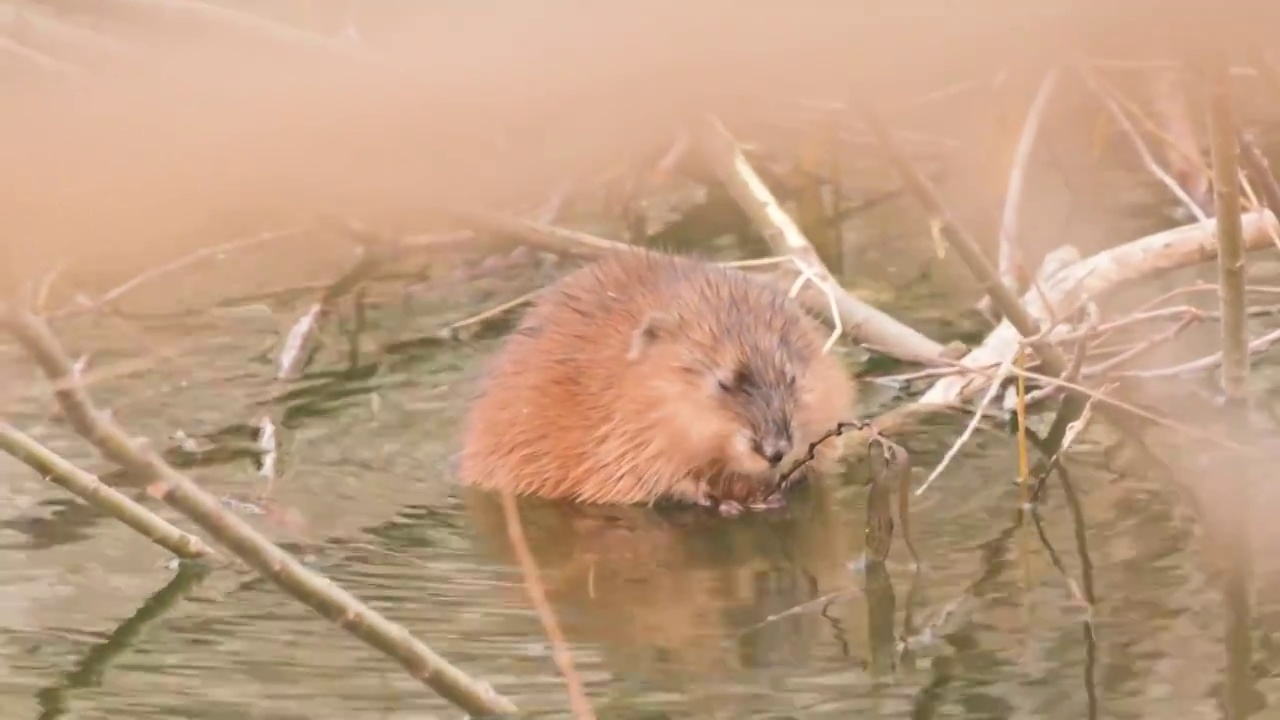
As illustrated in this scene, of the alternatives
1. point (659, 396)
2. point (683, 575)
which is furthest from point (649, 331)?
point (683, 575)

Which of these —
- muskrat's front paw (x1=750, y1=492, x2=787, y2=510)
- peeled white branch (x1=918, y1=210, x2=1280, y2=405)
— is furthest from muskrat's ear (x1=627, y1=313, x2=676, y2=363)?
peeled white branch (x1=918, y1=210, x2=1280, y2=405)

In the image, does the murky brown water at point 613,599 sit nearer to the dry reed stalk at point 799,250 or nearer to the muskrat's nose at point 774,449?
the muskrat's nose at point 774,449

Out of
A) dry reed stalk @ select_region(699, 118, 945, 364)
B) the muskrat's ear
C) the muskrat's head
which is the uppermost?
dry reed stalk @ select_region(699, 118, 945, 364)

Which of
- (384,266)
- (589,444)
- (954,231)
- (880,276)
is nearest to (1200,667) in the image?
(954,231)

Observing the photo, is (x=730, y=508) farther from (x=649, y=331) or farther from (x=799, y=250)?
(x=799, y=250)

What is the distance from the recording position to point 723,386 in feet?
16.5

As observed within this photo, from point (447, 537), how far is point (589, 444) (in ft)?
2.52

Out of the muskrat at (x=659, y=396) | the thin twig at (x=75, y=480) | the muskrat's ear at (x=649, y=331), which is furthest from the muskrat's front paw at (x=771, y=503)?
the thin twig at (x=75, y=480)

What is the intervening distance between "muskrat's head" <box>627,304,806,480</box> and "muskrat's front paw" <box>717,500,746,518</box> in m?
0.09

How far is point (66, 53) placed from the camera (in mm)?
3320

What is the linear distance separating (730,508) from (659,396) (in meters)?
0.44

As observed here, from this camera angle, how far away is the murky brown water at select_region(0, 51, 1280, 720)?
3.30 metres

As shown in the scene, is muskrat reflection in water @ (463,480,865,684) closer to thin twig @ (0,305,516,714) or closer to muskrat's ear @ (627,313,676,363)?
muskrat's ear @ (627,313,676,363)

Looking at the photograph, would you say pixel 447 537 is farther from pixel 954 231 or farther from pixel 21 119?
pixel 21 119
